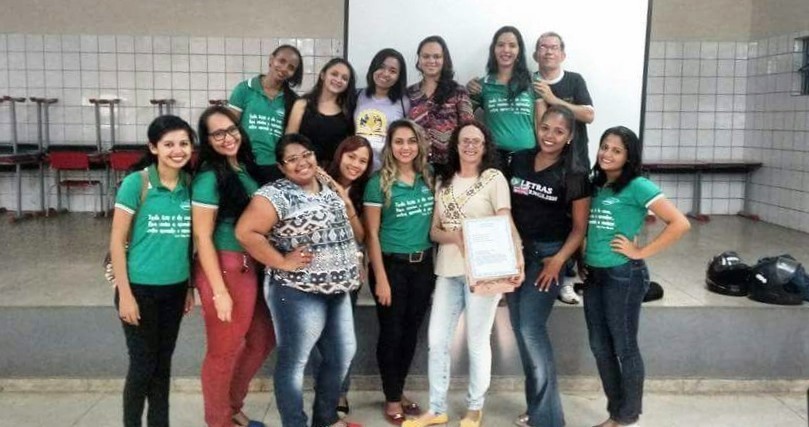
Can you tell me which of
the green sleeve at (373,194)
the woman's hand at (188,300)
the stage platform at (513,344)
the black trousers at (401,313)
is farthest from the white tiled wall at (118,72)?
the woman's hand at (188,300)

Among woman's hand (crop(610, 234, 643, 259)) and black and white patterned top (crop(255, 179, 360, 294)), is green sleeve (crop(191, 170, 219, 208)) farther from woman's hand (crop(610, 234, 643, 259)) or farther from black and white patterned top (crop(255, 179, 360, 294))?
woman's hand (crop(610, 234, 643, 259))

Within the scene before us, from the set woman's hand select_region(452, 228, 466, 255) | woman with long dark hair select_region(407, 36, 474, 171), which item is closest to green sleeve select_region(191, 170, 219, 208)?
woman's hand select_region(452, 228, 466, 255)

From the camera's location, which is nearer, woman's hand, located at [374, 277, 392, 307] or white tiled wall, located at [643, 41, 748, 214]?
woman's hand, located at [374, 277, 392, 307]

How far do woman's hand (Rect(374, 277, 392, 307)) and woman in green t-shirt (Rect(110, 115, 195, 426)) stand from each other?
82 cm

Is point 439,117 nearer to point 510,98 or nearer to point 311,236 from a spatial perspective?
point 510,98

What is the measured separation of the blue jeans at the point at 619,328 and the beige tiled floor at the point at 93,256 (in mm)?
907

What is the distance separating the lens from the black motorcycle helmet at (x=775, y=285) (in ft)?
12.1

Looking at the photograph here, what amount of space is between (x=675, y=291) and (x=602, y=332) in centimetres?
132

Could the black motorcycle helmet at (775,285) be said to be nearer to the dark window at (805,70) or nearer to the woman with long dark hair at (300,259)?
the woman with long dark hair at (300,259)

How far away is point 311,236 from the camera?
2.61m

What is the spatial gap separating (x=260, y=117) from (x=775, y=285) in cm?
296

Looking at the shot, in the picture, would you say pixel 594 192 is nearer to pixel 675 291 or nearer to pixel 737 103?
pixel 675 291

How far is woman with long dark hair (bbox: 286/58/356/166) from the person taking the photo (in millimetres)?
3184

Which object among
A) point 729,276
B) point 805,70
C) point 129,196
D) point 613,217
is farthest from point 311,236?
point 805,70
